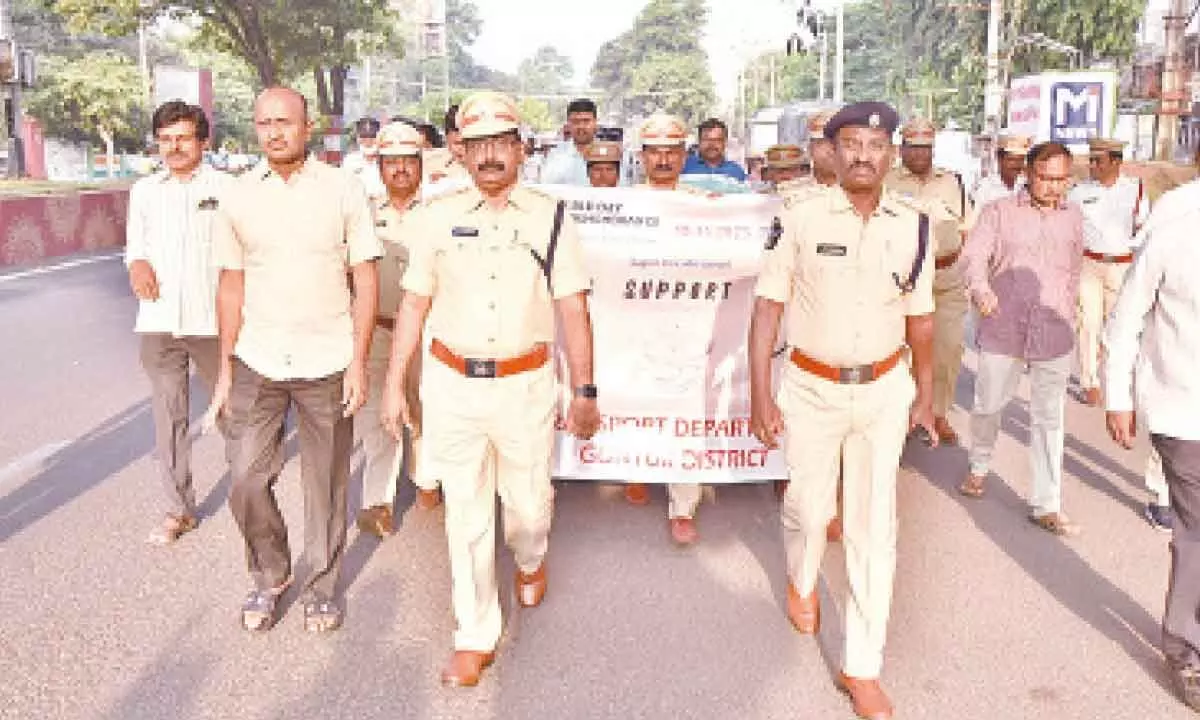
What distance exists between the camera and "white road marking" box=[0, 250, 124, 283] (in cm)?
1647

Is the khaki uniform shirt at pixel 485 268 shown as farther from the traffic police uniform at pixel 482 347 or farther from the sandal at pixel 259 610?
the sandal at pixel 259 610

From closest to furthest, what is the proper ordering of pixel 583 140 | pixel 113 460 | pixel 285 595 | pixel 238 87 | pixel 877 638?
pixel 877 638 → pixel 285 595 → pixel 113 460 → pixel 583 140 → pixel 238 87

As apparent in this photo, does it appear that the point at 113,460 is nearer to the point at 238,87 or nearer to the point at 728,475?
the point at 728,475

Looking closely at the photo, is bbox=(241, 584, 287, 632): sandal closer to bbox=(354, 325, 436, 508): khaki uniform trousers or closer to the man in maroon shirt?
bbox=(354, 325, 436, 508): khaki uniform trousers

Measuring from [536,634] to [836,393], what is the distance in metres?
1.48

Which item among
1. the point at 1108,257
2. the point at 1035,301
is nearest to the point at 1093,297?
the point at 1108,257

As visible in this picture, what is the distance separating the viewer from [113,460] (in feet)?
22.9

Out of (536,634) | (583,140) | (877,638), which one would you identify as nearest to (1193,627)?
(877,638)

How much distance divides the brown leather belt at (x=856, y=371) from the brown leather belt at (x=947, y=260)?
3.48 m

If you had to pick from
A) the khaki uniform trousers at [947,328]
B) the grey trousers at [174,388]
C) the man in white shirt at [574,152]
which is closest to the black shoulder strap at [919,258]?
the grey trousers at [174,388]

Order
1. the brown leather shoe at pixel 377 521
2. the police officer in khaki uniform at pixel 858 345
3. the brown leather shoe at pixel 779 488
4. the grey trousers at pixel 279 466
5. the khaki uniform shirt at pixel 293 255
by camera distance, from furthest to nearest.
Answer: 1. the brown leather shoe at pixel 779 488
2. the brown leather shoe at pixel 377 521
3. the grey trousers at pixel 279 466
4. the khaki uniform shirt at pixel 293 255
5. the police officer in khaki uniform at pixel 858 345

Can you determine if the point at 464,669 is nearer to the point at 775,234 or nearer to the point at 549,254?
the point at 549,254

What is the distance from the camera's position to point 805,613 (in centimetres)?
443

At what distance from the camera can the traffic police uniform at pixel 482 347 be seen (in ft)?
12.8
